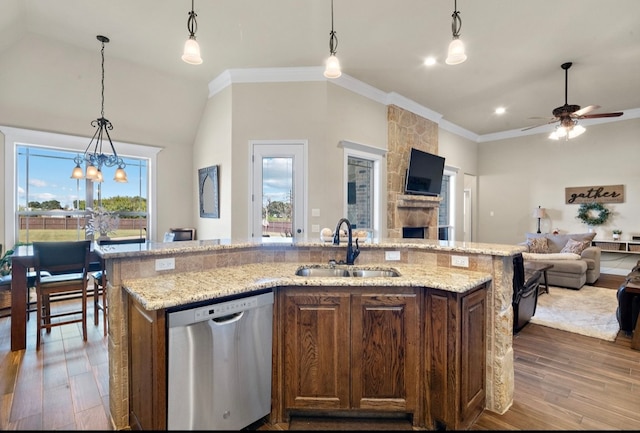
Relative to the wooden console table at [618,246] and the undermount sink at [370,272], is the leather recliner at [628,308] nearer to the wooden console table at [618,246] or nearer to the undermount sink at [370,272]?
the undermount sink at [370,272]

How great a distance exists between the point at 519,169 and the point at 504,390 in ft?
23.1

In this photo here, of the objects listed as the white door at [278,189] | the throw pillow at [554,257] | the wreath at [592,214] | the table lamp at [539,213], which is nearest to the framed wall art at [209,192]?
the white door at [278,189]

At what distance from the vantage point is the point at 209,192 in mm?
4902

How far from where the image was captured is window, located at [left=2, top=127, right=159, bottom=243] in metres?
4.16

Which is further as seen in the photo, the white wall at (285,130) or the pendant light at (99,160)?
the white wall at (285,130)

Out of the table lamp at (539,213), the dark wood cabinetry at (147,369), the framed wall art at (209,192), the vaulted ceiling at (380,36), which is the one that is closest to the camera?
the dark wood cabinetry at (147,369)

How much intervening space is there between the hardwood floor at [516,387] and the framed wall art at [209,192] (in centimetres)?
217

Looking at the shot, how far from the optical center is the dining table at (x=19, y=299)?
2.78 metres

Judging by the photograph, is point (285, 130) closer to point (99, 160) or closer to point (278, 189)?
point (278, 189)

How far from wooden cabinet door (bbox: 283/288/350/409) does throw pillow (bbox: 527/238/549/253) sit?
576 centimetres

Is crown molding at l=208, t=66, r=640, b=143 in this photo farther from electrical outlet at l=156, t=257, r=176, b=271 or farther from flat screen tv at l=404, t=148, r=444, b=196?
electrical outlet at l=156, t=257, r=176, b=271

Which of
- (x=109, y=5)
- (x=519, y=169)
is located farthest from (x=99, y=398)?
(x=519, y=169)

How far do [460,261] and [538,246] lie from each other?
5058 millimetres

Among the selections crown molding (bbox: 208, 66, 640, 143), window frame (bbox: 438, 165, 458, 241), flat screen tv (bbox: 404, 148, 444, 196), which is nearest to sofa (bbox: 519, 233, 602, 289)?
window frame (bbox: 438, 165, 458, 241)
